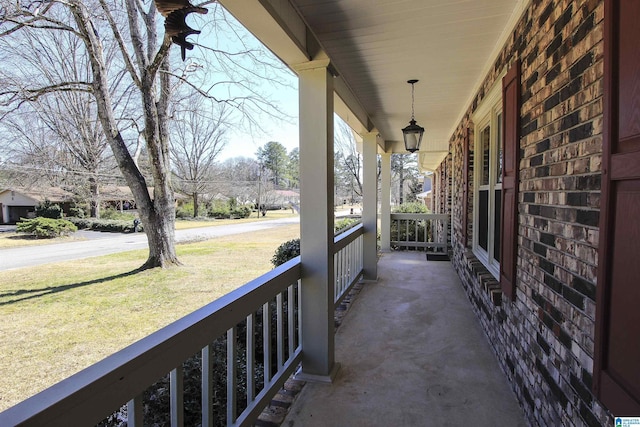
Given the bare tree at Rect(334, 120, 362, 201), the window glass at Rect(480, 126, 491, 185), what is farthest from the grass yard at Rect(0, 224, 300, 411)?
the bare tree at Rect(334, 120, 362, 201)

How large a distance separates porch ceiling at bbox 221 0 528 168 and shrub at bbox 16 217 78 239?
13.5 m

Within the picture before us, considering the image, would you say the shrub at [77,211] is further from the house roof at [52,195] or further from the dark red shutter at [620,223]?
the dark red shutter at [620,223]

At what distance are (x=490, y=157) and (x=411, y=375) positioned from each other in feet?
7.28

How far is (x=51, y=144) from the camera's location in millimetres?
9109

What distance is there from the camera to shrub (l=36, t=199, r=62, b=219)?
1463 centimetres

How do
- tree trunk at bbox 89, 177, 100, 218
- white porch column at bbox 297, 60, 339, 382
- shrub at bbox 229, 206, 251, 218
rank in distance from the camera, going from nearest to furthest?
white porch column at bbox 297, 60, 339, 382, tree trunk at bbox 89, 177, 100, 218, shrub at bbox 229, 206, 251, 218

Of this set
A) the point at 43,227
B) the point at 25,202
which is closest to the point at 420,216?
the point at 43,227

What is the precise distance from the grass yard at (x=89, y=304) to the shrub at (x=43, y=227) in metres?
4.08

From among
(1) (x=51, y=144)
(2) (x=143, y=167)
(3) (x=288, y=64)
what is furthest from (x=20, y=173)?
(3) (x=288, y=64)

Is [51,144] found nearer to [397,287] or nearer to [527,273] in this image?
[397,287]

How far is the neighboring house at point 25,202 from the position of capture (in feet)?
47.4

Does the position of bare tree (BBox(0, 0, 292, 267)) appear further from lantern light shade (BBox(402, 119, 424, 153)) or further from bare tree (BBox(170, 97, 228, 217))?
bare tree (BBox(170, 97, 228, 217))

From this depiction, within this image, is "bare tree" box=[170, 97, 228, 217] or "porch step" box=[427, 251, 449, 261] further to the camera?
"bare tree" box=[170, 97, 228, 217]

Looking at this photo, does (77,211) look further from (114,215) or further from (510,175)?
(510,175)
